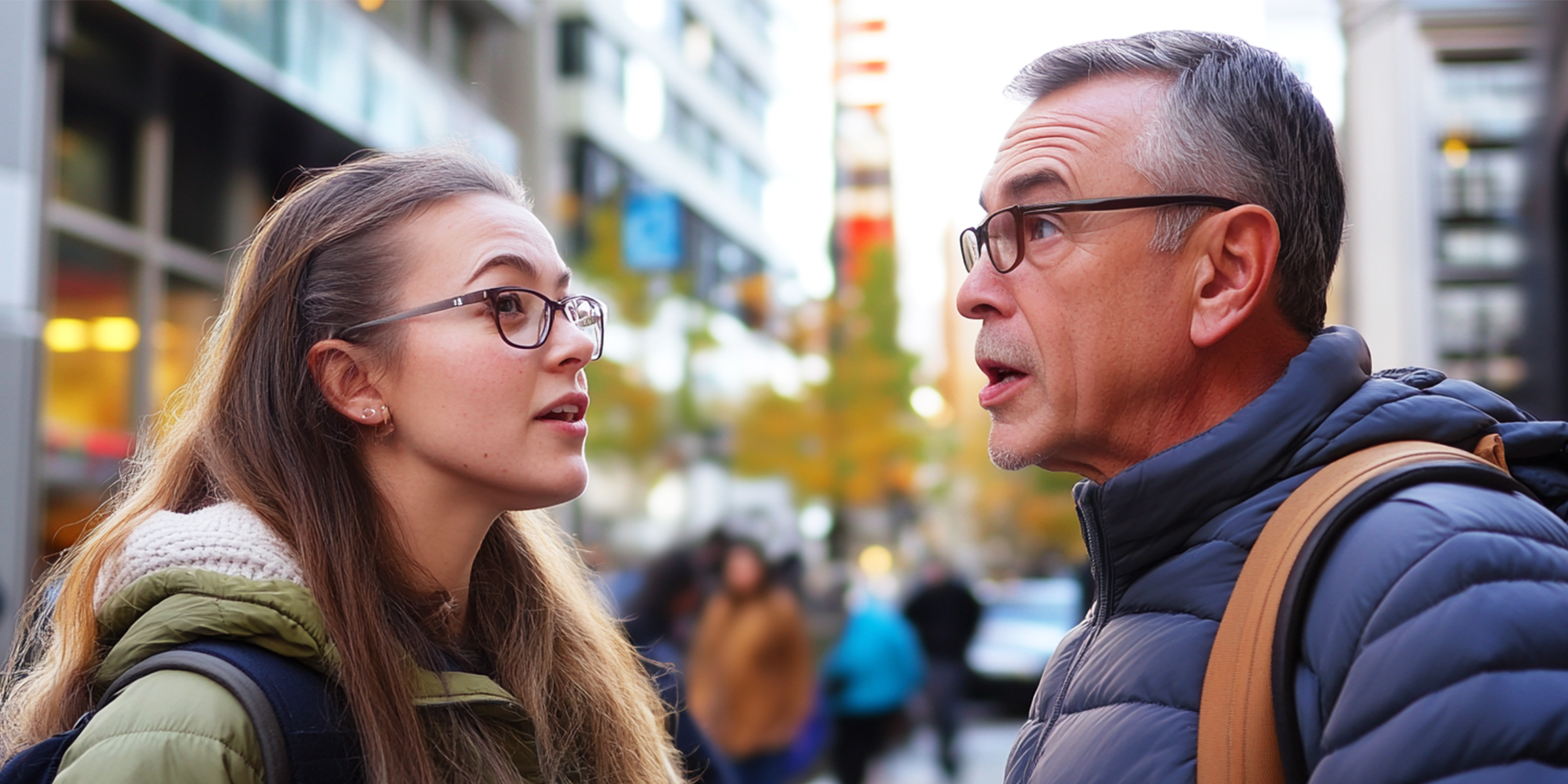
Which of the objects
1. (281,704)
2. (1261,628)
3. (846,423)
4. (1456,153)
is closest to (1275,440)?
(1261,628)

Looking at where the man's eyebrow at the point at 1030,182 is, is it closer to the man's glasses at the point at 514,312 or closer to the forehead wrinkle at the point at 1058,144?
the forehead wrinkle at the point at 1058,144

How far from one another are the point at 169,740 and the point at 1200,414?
4.82 feet

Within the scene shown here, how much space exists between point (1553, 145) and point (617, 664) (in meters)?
11.1

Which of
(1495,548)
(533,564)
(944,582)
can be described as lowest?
(944,582)

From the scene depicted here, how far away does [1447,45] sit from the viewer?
41.0 ft

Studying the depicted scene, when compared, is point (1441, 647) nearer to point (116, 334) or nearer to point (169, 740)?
point (169, 740)

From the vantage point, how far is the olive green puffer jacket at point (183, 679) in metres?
1.57

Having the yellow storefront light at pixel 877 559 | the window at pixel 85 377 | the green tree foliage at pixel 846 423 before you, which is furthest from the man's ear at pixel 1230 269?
the yellow storefront light at pixel 877 559

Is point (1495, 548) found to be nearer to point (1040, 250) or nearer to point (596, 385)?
point (1040, 250)

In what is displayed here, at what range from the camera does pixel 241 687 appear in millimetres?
1635

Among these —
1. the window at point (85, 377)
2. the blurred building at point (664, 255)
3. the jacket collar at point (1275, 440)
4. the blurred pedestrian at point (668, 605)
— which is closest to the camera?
the jacket collar at point (1275, 440)

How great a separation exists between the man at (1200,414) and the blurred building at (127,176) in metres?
5.90

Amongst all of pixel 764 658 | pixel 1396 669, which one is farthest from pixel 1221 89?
pixel 764 658

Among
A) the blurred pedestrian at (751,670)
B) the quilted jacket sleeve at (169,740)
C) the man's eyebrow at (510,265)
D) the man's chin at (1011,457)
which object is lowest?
the blurred pedestrian at (751,670)
